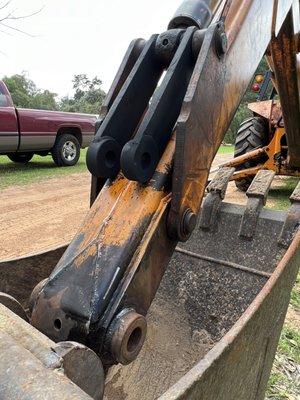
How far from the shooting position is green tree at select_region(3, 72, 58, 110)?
39.9 metres

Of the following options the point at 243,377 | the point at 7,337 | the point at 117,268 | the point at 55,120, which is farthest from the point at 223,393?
the point at 55,120

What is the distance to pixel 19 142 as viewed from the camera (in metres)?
8.73

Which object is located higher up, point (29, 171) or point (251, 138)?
point (251, 138)

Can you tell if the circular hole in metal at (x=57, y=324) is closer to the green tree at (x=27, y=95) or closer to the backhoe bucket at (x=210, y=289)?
the backhoe bucket at (x=210, y=289)

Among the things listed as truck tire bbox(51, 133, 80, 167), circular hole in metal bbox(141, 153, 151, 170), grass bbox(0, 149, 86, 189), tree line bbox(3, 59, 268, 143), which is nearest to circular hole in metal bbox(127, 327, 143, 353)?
circular hole in metal bbox(141, 153, 151, 170)

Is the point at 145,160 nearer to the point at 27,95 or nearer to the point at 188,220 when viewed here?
the point at 188,220

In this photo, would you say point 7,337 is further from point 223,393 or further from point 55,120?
point 55,120

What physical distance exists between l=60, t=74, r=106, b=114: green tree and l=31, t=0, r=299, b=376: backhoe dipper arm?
39957 mm

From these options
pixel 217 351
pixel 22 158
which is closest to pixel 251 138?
pixel 217 351

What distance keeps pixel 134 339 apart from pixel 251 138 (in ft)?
18.1

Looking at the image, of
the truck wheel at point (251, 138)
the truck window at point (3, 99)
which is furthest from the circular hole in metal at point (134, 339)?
the truck window at point (3, 99)

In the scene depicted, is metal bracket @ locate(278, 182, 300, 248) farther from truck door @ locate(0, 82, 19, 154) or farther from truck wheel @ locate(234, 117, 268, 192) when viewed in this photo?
truck door @ locate(0, 82, 19, 154)

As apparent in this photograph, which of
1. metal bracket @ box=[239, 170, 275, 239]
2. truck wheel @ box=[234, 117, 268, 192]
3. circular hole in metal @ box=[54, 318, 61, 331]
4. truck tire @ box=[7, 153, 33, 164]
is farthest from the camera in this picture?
truck tire @ box=[7, 153, 33, 164]

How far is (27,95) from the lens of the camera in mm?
44219
